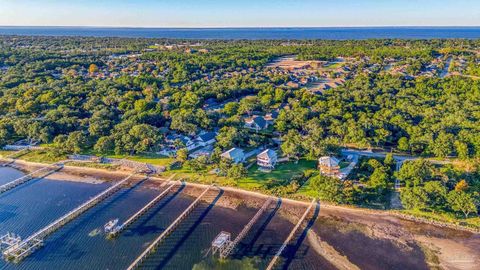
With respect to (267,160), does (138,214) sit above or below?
below

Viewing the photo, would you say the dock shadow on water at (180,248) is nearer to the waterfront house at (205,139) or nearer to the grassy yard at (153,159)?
the grassy yard at (153,159)

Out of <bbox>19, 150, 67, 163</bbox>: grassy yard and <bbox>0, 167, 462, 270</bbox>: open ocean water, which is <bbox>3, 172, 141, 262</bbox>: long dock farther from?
<bbox>19, 150, 67, 163</bbox>: grassy yard

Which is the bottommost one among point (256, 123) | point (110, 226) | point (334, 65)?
point (110, 226)

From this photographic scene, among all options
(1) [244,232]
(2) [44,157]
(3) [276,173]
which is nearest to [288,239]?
(1) [244,232]

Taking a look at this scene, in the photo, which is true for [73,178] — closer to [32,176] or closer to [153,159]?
[32,176]

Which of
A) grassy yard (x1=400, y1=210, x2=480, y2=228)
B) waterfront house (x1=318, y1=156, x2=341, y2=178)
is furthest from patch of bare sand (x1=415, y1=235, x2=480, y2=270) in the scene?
waterfront house (x1=318, y1=156, x2=341, y2=178)

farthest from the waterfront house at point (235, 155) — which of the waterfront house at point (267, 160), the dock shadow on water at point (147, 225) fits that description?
the dock shadow on water at point (147, 225)

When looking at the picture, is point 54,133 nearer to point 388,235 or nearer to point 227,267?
point 227,267
